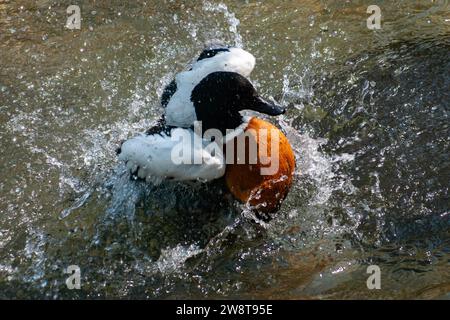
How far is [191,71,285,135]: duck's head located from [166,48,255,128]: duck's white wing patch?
0.07m

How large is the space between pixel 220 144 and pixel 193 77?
1.38 feet

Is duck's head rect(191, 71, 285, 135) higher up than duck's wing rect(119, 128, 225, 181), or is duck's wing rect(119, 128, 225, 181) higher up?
duck's head rect(191, 71, 285, 135)

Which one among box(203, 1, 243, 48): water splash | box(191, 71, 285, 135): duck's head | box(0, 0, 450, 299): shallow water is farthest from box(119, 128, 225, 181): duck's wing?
box(203, 1, 243, 48): water splash

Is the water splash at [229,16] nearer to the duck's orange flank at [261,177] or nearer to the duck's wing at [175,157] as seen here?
the duck's orange flank at [261,177]

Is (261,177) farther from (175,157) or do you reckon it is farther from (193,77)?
(193,77)

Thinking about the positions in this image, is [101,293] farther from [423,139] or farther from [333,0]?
[333,0]

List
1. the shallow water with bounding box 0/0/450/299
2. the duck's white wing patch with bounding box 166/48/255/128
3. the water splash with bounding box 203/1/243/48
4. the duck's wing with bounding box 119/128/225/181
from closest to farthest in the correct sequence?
the duck's wing with bounding box 119/128/225/181 → the shallow water with bounding box 0/0/450/299 → the duck's white wing patch with bounding box 166/48/255/128 → the water splash with bounding box 203/1/243/48

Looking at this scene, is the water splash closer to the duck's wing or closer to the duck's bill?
the duck's bill

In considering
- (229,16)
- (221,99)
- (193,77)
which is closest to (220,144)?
(221,99)

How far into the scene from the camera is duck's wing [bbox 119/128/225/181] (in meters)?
2.90

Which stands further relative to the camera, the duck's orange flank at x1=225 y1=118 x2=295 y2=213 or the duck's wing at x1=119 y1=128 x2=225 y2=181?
the duck's orange flank at x1=225 y1=118 x2=295 y2=213

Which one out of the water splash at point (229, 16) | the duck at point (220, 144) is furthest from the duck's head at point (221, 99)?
the water splash at point (229, 16)

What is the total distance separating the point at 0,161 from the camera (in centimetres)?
408

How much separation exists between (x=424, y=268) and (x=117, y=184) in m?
1.63
